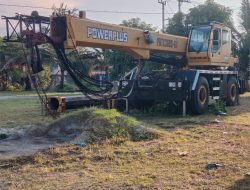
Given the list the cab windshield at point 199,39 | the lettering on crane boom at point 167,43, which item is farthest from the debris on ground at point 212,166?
the cab windshield at point 199,39

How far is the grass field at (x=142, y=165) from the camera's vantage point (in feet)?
19.3

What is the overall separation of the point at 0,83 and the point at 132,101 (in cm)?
2626

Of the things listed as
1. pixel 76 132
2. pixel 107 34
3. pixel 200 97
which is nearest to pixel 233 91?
pixel 200 97

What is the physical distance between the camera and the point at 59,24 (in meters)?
10.0

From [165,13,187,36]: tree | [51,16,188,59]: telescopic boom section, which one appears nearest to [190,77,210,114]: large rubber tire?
[51,16,188,59]: telescopic boom section

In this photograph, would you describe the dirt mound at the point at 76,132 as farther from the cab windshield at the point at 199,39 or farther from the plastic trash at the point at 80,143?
the cab windshield at the point at 199,39

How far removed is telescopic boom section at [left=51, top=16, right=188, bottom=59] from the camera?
10.0 metres

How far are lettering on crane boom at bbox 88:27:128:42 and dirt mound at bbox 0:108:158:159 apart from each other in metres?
1.87

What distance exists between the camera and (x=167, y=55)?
52.9 ft

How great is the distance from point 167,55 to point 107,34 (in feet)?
17.7

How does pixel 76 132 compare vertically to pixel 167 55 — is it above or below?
below

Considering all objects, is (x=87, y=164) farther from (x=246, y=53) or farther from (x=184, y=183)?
(x=246, y=53)

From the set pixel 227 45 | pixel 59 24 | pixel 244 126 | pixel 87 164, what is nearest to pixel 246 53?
pixel 227 45

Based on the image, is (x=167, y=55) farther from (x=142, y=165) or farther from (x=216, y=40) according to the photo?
(x=142, y=165)
